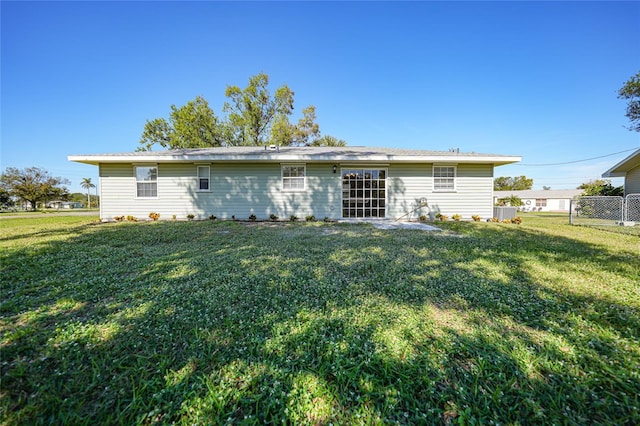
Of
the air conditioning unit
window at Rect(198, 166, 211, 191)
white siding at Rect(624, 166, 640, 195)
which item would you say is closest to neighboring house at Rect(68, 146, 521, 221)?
window at Rect(198, 166, 211, 191)

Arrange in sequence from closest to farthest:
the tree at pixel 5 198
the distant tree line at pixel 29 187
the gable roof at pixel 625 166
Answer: the gable roof at pixel 625 166 → the tree at pixel 5 198 → the distant tree line at pixel 29 187

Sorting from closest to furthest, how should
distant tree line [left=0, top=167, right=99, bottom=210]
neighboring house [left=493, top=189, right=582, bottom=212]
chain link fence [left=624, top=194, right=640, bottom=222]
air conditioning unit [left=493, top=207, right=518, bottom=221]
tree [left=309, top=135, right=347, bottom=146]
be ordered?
chain link fence [left=624, top=194, right=640, bottom=222] → air conditioning unit [left=493, top=207, right=518, bottom=221] → distant tree line [left=0, top=167, right=99, bottom=210] → tree [left=309, top=135, right=347, bottom=146] → neighboring house [left=493, top=189, right=582, bottom=212]

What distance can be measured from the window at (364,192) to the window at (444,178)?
2.21 m

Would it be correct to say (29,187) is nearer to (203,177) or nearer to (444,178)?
(203,177)

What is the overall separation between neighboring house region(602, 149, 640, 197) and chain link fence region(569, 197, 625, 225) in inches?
118

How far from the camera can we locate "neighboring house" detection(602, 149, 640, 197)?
11.3 metres

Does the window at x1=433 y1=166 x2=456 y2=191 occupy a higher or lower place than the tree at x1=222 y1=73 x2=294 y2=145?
lower

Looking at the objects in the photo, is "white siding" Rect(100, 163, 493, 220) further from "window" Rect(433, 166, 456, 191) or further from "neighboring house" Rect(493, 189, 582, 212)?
"neighboring house" Rect(493, 189, 582, 212)

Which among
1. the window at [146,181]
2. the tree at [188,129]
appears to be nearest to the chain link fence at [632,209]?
the window at [146,181]

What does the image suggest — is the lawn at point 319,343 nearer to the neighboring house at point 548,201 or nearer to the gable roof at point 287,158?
the gable roof at point 287,158

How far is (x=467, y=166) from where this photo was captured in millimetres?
10203

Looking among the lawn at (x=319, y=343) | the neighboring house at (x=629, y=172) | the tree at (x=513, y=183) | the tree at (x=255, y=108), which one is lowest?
the lawn at (x=319, y=343)

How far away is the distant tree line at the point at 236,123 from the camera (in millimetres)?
22859

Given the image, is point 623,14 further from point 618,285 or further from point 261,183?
point 261,183
